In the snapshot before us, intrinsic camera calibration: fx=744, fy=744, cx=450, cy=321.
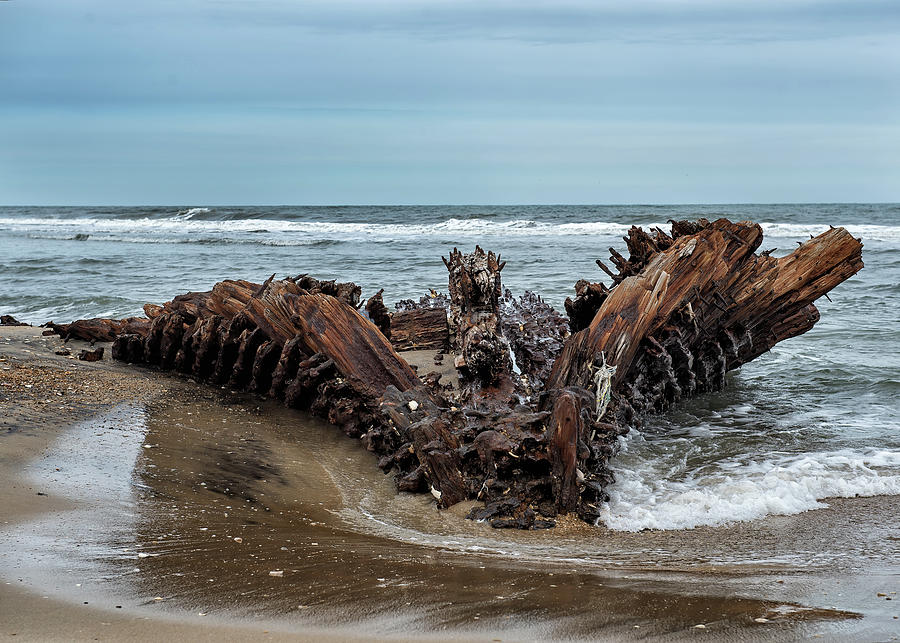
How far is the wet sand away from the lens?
7.39ft

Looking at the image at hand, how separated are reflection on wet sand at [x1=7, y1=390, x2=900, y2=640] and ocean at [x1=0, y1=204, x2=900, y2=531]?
0.31 m

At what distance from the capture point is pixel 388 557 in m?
3.00

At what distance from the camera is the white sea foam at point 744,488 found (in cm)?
377

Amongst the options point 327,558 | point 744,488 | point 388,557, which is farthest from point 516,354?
point 327,558

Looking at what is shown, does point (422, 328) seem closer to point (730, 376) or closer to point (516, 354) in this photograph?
point (516, 354)

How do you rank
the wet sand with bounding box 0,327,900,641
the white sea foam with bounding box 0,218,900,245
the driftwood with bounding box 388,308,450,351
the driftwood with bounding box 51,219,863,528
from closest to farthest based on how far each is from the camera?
the wet sand with bounding box 0,327,900,641
the driftwood with bounding box 51,219,863,528
the driftwood with bounding box 388,308,450,351
the white sea foam with bounding box 0,218,900,245

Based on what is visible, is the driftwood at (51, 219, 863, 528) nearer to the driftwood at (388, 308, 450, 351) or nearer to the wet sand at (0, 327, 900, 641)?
the wet sand at (0, 327, 900, 641)

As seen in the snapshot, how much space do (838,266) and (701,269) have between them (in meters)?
1.35

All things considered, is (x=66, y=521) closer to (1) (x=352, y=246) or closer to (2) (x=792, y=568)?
(2) (x=792, y=568)

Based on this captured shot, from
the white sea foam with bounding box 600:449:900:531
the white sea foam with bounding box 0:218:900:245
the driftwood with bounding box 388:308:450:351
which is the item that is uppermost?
the white sea foam with bounding box 0:218:900:245

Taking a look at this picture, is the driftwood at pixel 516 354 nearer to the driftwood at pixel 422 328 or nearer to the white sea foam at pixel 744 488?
the white sea foam at pixel 744 488

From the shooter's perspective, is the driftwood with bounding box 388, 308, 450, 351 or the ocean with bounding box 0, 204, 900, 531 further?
the driftwood with bounding box 388, 308, 450, 351

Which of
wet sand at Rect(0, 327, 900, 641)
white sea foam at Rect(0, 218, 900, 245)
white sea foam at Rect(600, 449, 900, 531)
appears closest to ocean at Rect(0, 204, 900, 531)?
white sea foam at Rect(600, 449, 900, 531)

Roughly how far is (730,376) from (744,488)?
3.55m
